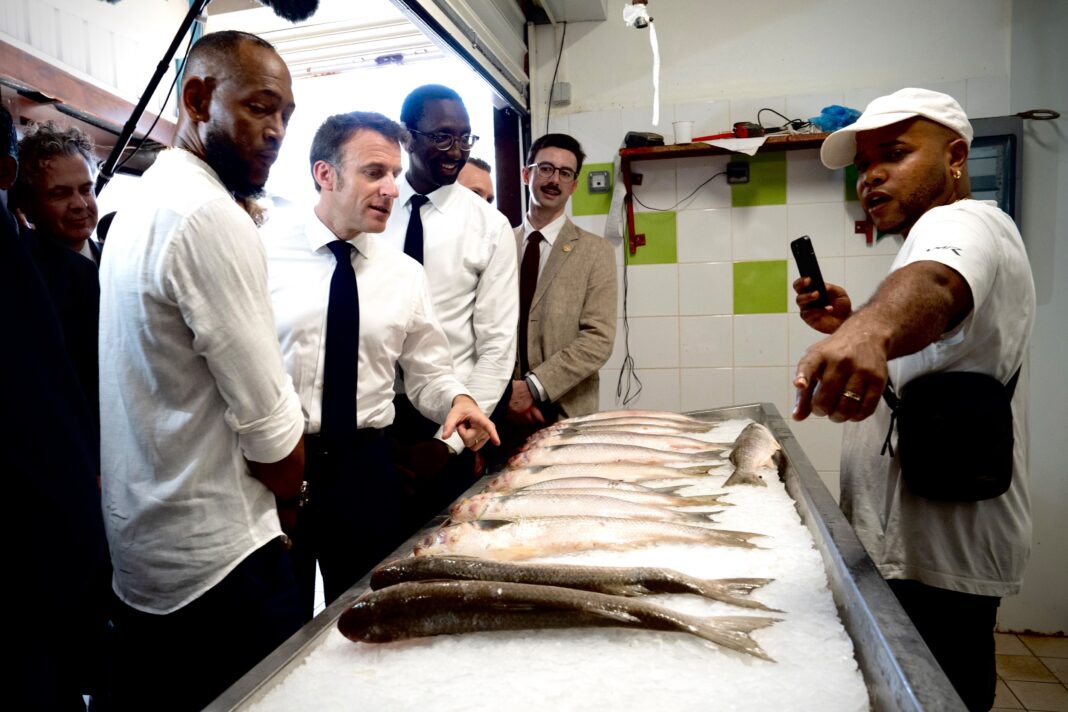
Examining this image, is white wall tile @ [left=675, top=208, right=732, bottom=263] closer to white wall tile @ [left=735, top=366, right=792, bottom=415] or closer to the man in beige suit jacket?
white wall tile @ [left=735, top=366, right=792, bottom=415]

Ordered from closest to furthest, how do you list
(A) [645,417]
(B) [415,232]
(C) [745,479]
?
(C) [745,479] < (A) [645,417] < (B) [415,232]

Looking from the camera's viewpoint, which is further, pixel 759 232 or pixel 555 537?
pixel 759 232

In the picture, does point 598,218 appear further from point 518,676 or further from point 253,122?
point 518,676

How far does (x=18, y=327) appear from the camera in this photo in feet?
3.19

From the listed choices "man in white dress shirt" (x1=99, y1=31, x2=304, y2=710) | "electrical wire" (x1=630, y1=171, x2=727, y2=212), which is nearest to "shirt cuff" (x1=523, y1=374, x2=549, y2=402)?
"man in white dress shirt" (x1=99, y1=31, x2=304, y2=710)

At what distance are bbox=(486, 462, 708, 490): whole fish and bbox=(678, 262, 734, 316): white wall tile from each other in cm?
267

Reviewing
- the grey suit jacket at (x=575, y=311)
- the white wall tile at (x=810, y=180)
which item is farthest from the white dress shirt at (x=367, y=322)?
the white wall tile at (x=810, y=180)

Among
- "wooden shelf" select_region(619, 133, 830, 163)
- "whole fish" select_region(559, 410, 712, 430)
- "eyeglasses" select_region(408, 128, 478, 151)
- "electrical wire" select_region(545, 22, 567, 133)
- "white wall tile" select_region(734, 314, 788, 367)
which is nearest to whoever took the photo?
"whole fish" select_region(559, 410, 712, 430)

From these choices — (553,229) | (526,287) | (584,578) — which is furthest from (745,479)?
(553,229)

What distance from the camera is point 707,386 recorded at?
4582mm

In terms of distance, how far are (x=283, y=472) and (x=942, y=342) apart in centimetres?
158

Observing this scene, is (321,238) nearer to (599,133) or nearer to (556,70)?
(599,133)

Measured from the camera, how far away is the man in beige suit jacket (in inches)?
128

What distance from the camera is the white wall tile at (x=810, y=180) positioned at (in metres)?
4.33
